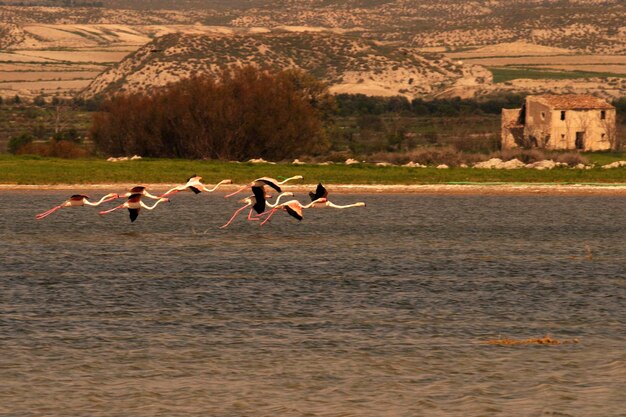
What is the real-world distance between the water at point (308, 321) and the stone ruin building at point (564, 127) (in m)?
59.9

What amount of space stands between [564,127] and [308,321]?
284ft

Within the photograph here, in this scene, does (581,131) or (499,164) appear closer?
(499,164)

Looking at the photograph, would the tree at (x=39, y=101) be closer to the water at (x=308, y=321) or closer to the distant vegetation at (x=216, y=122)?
the distant vegetation at (x=216, y=122)

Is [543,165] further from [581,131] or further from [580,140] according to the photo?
[580,140]

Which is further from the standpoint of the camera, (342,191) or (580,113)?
(580,113)

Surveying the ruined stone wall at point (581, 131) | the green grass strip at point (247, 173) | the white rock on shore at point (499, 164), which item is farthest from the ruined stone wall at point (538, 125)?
the green grass strip at point (247, 173)

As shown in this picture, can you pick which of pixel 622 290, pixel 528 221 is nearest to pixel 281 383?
pixel 622 290

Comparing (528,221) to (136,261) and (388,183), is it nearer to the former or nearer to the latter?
(388,183)

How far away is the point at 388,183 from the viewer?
235 ft

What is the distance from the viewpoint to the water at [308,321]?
19.4 meters

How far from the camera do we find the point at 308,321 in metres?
26.2

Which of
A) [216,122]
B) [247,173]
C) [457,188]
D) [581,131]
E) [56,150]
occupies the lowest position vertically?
[457,188]

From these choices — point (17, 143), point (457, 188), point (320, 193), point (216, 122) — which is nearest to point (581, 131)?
point (216, 122)

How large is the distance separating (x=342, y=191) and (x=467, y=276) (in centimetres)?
3326
